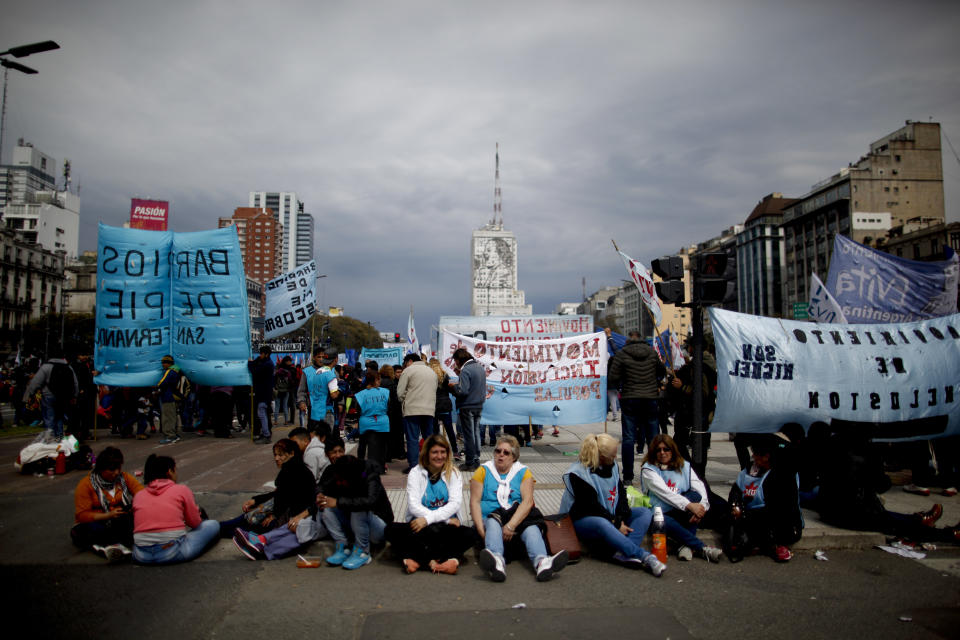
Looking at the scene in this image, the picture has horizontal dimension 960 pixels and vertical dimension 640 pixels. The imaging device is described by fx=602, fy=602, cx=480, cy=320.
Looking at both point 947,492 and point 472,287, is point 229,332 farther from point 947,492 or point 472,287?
point 472,287

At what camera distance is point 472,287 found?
154 m

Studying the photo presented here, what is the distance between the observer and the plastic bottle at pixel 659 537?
5348 mm

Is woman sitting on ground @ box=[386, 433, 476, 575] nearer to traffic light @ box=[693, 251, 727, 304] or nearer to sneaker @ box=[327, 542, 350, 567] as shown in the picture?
sneaker @ box=[327, 542, 350, 567]

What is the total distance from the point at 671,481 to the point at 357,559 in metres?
3.00

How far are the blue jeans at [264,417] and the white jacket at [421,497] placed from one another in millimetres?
8201

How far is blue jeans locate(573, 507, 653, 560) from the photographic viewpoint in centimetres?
524

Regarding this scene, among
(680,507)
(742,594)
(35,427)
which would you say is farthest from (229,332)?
(742,594)

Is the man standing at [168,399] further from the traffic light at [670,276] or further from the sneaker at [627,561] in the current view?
the sneaker at [627,561]

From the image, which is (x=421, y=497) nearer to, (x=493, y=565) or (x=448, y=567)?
(x=448, y=567)

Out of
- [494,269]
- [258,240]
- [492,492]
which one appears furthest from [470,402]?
[258,240]

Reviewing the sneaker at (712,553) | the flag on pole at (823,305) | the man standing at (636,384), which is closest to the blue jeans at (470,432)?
the man standing at (636,384)

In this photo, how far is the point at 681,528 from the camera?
18.2ft

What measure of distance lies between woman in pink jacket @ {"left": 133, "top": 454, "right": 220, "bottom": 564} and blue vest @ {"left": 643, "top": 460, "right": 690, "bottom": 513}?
4.18 meters

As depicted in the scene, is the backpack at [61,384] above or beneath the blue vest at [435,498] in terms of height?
above
